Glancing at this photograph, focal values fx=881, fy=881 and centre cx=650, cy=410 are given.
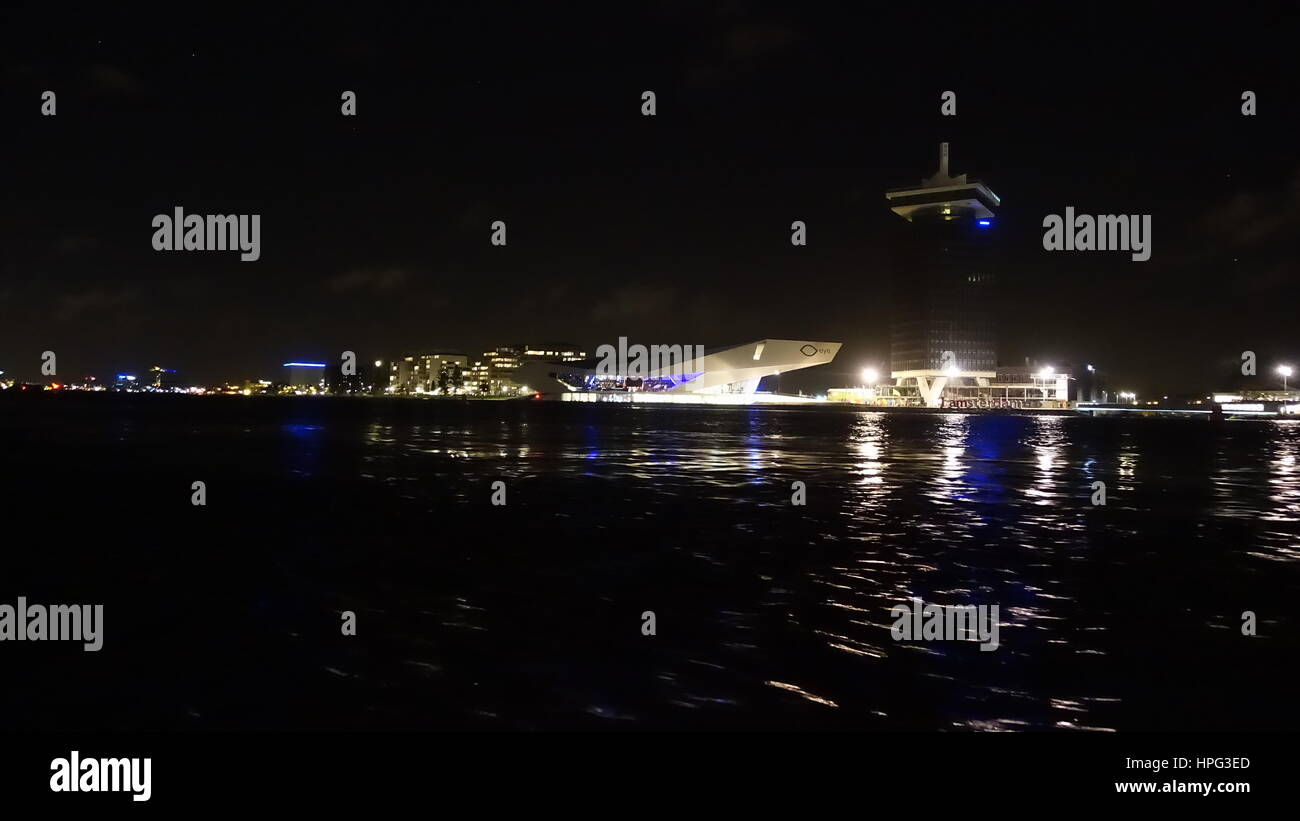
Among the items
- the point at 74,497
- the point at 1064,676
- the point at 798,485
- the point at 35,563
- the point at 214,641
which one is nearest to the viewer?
the point at 1064,676

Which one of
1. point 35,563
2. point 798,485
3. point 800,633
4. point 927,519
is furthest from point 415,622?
point 798,485

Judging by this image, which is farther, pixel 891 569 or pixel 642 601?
pixel 891 569

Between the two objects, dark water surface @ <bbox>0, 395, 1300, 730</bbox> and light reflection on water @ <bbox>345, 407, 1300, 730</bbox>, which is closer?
dark water surface @ <bbox>0, 395, 1300, 730</bbox>
